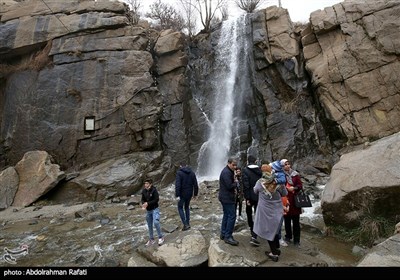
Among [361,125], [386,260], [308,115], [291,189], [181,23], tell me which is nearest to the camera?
[386,260]

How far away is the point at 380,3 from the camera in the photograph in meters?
16.9

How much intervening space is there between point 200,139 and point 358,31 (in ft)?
37.7

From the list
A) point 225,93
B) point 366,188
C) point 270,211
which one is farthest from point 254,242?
point 225,93

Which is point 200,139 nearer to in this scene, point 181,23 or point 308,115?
point 308,115

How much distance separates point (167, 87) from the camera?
64.5ft

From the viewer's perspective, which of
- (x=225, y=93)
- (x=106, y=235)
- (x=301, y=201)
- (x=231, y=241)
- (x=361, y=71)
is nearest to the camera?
(x=231, y=241)

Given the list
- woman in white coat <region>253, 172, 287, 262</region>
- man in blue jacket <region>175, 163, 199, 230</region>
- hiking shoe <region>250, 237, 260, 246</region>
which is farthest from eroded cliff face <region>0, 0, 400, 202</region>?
woman in white coat <region>253, 172, 287, 262</region>

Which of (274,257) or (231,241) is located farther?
(231,241)

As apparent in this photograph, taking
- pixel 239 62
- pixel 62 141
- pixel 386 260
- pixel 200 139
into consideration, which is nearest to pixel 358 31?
pixel 239 62

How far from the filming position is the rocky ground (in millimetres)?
6762

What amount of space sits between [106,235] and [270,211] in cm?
607

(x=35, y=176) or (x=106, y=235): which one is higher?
(x=35, y=176)

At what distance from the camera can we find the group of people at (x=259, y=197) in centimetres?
574

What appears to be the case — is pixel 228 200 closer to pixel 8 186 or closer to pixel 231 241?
pixel 231 241
